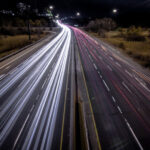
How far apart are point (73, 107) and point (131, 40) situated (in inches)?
1710

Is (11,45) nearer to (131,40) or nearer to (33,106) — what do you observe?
(33,106)

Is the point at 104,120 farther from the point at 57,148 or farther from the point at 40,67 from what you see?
the point at 40,67

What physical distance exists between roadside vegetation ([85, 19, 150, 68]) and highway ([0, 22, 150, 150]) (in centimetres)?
729

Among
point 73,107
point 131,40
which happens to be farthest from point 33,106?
point 131,40

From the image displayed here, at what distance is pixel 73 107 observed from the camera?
40.0 ft

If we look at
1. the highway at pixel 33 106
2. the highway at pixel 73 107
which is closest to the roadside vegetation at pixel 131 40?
the highway at pixel 73 107

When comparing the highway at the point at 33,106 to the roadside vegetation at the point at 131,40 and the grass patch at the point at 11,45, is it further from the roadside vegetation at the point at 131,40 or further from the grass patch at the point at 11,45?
the roadside vegetation at the point at 131,40

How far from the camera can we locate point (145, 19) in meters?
102

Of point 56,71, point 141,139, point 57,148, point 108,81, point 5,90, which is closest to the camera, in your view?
point 57,148

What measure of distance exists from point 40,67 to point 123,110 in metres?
14.4

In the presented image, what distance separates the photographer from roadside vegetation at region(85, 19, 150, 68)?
90.5 ft

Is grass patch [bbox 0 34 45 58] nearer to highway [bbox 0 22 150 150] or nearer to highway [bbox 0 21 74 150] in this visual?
highway [bbox 0 22 150 150]

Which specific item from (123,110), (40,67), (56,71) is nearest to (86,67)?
(56,71)

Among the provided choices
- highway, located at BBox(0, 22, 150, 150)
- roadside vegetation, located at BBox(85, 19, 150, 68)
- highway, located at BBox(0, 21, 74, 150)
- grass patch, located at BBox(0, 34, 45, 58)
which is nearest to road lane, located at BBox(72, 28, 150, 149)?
highway, located at BBox(0, 22, 150, 150)
